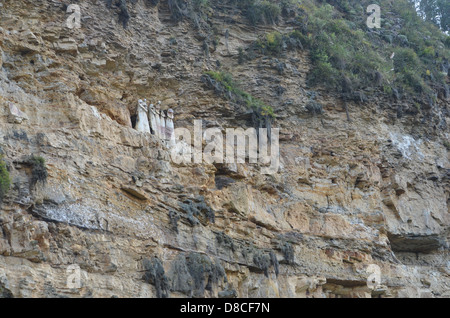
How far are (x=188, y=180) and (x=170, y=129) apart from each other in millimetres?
2329

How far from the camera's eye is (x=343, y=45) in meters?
31.1

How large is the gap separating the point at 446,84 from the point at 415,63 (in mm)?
1795

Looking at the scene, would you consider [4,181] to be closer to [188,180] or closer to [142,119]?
[188,180]

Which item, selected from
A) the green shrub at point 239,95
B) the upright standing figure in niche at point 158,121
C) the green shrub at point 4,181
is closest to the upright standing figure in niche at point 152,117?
the upright standing figure in niche at point 158,121

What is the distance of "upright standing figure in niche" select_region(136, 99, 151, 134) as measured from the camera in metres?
22.1

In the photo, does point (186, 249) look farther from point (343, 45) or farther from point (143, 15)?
point (343, 45)

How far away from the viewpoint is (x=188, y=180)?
2152 centimetres

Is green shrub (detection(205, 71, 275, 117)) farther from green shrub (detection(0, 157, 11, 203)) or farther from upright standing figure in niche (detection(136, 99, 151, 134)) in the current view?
green shrub (detection(0, 157, 11, 203))

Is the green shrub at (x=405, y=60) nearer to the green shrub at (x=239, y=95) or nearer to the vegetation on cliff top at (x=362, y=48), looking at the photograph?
the vegetation on cliff top at (x=362, y=48)

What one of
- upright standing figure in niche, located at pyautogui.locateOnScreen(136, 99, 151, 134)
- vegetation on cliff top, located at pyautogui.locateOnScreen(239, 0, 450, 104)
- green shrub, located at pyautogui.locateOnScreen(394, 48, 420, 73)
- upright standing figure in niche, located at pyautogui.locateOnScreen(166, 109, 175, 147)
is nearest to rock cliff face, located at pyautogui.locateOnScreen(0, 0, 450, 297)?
upright standing figure in niche, located at pyautogui.locateOnScreen(136, 99, 151, 134)

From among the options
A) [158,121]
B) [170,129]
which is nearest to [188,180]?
[170,129]

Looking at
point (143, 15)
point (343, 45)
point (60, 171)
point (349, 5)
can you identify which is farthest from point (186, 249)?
point (349, 5)

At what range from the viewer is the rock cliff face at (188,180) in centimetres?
1716

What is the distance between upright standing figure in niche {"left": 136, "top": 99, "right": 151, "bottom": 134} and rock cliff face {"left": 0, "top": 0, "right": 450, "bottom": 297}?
43 cm
